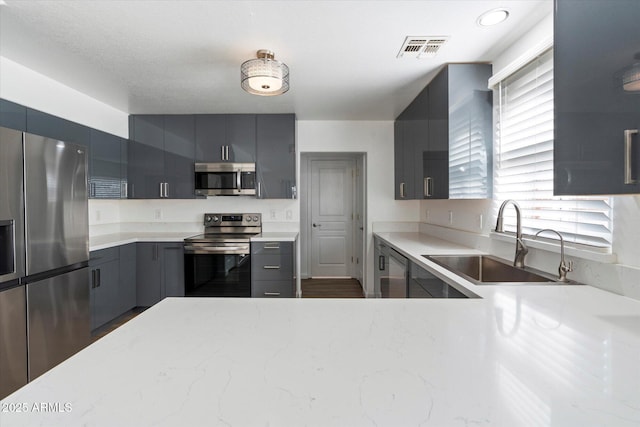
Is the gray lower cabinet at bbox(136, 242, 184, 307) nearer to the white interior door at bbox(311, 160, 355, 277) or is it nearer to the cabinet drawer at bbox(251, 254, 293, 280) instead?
the cabinet drawer at bbox(251, 254, 293, 280)

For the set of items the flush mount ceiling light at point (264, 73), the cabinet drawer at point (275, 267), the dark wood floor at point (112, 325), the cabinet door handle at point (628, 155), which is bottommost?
the dark wood floor at point (112, 325)

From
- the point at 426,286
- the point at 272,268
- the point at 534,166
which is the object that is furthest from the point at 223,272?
the point at 534,166

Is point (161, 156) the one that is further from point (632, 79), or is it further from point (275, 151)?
point (632, 79)

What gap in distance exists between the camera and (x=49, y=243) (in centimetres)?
190

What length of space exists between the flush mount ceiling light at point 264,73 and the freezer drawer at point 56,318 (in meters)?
1.83

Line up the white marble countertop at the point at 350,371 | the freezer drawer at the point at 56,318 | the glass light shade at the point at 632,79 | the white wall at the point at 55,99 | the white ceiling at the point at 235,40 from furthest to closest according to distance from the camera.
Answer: the white wall at the point at 55,99, the freezer drawer at the point at 56,318, the white ceiling at the point at 235,40, the glass light shade at the point at 632,79, the white marble countertop at the point at 350,371

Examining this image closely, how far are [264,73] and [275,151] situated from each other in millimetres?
1567

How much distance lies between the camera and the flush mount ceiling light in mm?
2031

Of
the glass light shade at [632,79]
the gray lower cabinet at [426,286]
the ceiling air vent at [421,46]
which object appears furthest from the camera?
the ceiling air vent at [421,46]

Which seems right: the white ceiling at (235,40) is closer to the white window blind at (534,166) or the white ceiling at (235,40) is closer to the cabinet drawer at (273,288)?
the white window blind at (534,166)

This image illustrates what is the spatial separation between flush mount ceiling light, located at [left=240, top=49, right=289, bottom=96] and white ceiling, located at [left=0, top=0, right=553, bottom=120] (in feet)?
0.29

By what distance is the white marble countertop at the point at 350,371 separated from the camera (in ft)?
1.64

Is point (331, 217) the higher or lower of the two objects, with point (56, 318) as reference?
higher

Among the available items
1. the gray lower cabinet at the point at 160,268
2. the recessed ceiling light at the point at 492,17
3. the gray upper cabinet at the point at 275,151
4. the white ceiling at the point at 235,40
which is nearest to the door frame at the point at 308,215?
the gray upper cabinet at the point at 275,151
